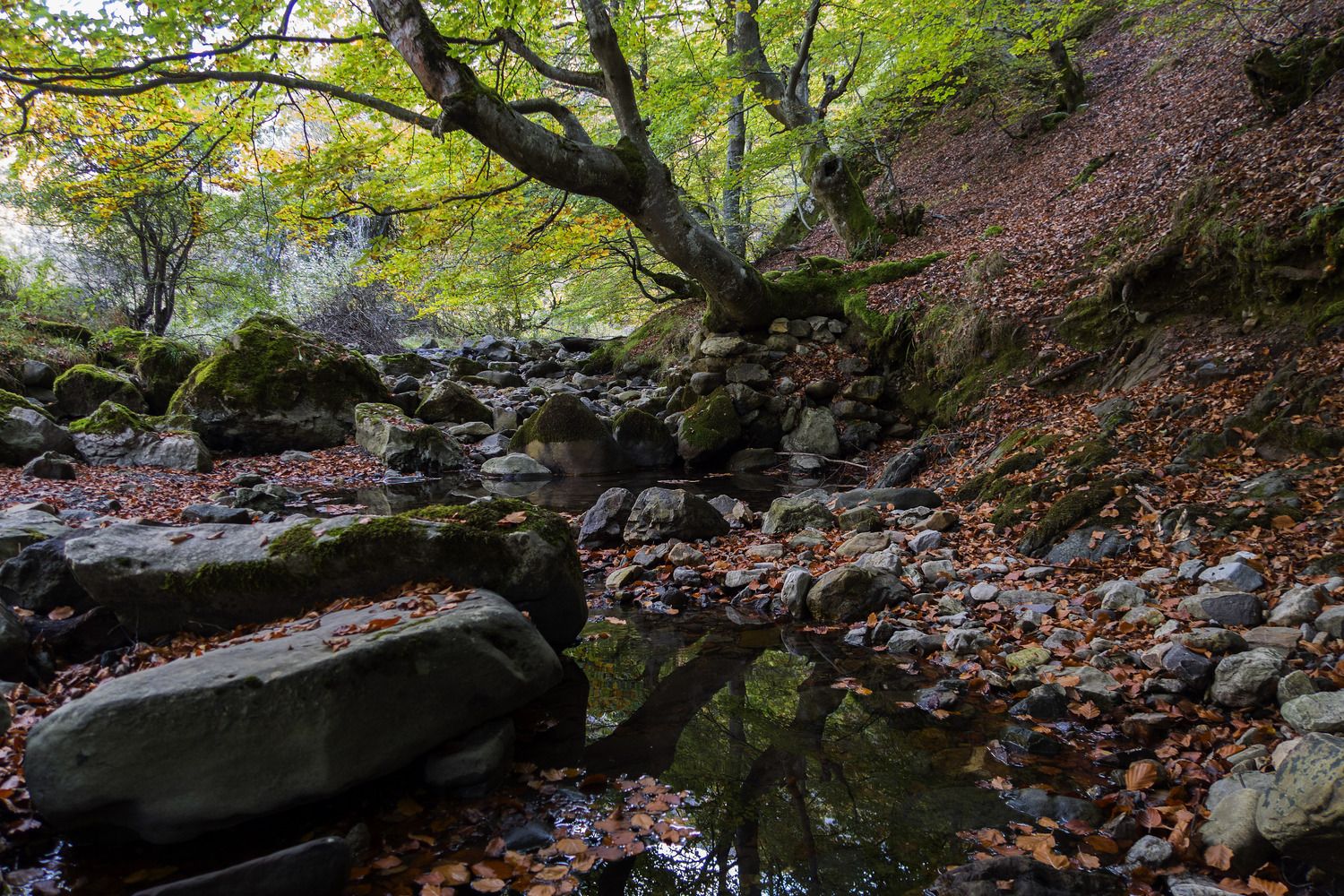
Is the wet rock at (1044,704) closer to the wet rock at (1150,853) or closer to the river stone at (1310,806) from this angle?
the wet rock at (1150,853)

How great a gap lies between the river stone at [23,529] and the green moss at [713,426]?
7.58 metres

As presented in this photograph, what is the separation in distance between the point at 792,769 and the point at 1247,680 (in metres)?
2.10

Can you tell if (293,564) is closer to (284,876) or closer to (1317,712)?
(284,876)

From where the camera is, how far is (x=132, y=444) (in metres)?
9.78

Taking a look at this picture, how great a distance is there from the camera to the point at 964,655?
418 centimetres

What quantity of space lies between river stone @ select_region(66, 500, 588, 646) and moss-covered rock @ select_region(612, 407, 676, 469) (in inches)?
268

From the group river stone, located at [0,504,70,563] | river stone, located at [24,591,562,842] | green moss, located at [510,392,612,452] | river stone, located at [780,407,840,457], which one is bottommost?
river stone, located at [780,407,840,457]

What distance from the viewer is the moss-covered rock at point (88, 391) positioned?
1120cm

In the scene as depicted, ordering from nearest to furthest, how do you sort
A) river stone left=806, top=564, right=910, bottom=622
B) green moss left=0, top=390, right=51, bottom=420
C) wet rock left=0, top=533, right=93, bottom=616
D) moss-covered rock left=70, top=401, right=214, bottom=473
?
1. wet rock left=0, top=533, right=93, bottom=616
2. river stone left=806, top=564, right=910, bottom=622
3. green moss left=0, top=390, right=51, bottom=420
4. moss-covered rock left=70, top=401, right=214, bottom=473

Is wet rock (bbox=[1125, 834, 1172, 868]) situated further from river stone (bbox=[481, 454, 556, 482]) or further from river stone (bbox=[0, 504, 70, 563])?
river stone (bbox=[481, 454, 556, 482])

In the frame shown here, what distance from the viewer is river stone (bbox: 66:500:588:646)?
3873 millimetres

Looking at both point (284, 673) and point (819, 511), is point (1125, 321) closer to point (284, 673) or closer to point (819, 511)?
point (819, 511)

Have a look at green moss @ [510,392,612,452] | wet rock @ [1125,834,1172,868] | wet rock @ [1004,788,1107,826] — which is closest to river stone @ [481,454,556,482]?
green moss @ [510,392,612,452]

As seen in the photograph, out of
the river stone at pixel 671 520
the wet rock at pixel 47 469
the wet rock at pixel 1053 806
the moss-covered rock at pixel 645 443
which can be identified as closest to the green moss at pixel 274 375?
the wet rock at pixel 47 469
